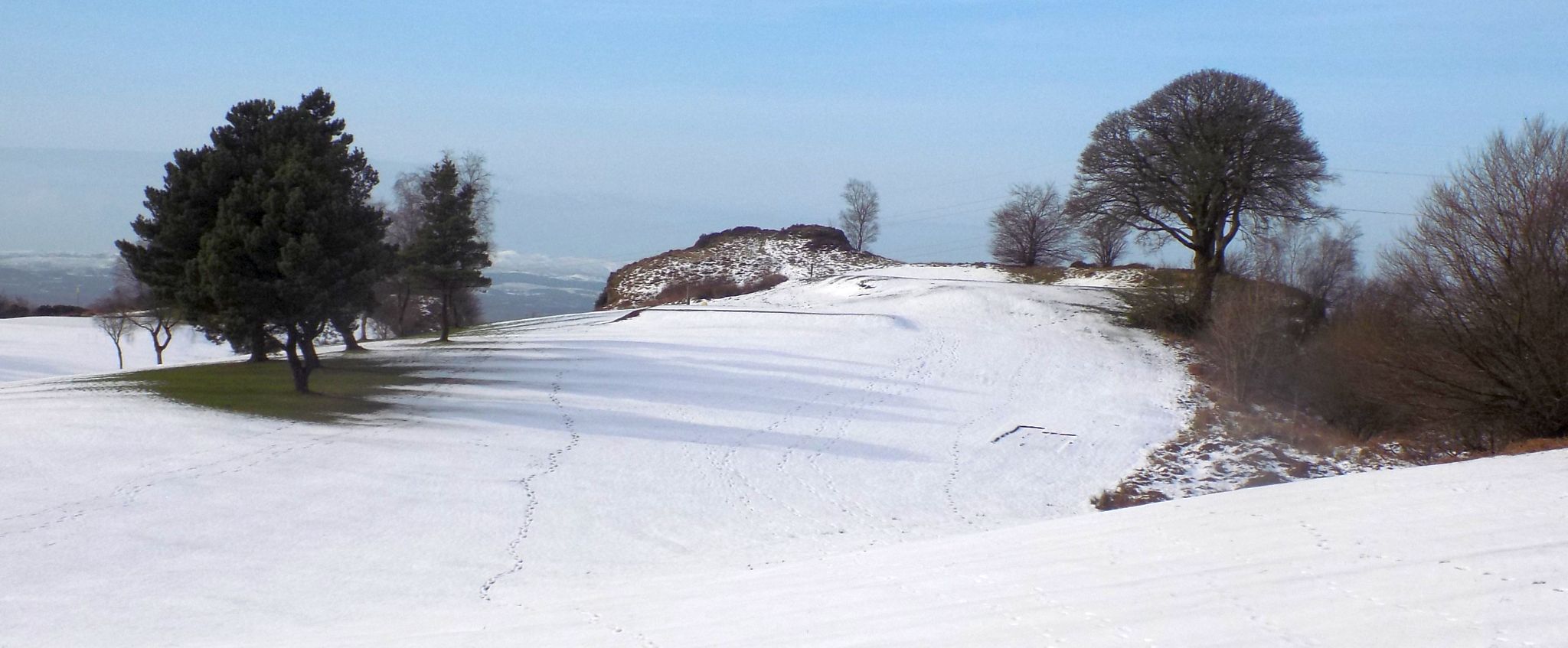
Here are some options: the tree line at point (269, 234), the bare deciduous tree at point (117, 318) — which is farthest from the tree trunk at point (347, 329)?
the bare deciduous tree at point (117, 318)

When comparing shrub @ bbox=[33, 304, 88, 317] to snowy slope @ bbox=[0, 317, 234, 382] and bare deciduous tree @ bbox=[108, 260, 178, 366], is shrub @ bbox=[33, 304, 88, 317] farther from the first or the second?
bare deciduous tree @ bbox=[108, 260, 178, 366]

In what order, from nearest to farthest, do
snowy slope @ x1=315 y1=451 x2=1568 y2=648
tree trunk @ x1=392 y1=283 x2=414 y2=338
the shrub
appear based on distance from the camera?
snowy slope @ x1=315 y1=451 x2=1568 y2=648, tree trunk @ x1=392 y1=283 x2=414 y2=338, the shrub

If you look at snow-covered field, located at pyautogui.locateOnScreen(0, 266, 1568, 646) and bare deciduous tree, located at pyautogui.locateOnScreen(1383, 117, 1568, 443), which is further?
bare deciduous tree, located at pyautogui.locateOnScreen(1383, 117, 1568, 443)

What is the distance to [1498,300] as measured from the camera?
19219 mm

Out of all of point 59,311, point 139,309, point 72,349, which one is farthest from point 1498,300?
point 59,311

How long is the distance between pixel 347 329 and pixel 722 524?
1806 centimetres

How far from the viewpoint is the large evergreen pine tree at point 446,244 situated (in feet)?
125

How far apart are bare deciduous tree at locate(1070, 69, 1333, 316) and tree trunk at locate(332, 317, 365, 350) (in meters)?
29.1

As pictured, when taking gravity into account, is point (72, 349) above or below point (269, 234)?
below

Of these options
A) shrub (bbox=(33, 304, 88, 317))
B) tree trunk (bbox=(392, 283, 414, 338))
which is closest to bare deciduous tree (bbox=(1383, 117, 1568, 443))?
tree trunk (bbox=(392, 283, 414, 338))

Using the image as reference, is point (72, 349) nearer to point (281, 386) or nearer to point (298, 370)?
point (281, 386)

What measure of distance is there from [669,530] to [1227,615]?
11.0 meters

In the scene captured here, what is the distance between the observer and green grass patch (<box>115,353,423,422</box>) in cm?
2486

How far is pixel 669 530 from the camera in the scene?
57.0 ft
